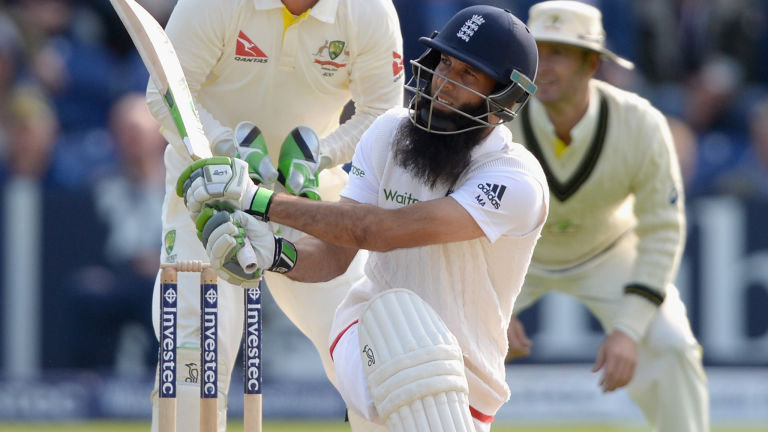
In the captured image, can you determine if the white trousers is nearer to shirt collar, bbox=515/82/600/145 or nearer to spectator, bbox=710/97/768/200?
shirt collar, bbox=515/82/600/145

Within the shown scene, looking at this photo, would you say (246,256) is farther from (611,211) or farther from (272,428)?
(272,428)

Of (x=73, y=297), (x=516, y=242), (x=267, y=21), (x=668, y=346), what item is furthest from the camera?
(x=73, y=297)

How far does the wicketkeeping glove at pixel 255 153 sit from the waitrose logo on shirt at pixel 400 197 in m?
0.50

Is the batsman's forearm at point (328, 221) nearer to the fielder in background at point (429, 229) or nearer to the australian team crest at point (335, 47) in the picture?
the fielder in background at point (429, 229)

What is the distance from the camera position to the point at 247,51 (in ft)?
13.8

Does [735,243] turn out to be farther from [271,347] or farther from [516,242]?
[516,242]

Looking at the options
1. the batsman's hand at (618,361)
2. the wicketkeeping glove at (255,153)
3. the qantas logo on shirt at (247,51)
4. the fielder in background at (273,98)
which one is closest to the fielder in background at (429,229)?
the wicketkeeping glove at (255,153)

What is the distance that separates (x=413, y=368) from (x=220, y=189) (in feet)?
2.01

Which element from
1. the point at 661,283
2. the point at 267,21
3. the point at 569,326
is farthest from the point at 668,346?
the point at 569,326

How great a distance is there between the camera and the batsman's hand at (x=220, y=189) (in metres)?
3.27

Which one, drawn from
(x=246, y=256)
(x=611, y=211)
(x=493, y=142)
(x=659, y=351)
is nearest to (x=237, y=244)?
(x=246, y=256)

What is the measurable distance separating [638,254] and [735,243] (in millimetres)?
2456

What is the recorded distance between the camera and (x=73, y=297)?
694 centimetres

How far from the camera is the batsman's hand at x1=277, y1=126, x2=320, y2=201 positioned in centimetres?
400
